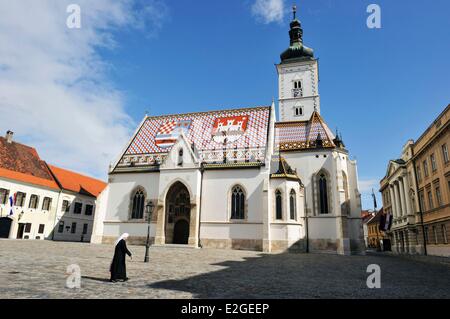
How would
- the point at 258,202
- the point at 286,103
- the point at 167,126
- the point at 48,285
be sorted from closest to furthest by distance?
the point at 48,285 < the point at 258,202 < the point at 167,126 < the point at 286,103

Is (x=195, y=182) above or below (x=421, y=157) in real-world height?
below

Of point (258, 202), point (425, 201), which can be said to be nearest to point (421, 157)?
point (425, 201)

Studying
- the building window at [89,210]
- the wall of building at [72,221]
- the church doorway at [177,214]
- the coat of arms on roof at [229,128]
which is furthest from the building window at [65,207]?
the coat of arms on roof at [229,128]

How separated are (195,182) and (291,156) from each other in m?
10.9

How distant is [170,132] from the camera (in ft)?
121

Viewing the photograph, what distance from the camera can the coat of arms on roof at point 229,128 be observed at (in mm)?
34406

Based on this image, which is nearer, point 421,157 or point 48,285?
point 48,285

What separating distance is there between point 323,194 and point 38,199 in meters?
33.1

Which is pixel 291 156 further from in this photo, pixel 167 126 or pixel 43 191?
pixel 43 191

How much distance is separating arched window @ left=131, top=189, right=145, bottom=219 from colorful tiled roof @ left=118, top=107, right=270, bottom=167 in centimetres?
344

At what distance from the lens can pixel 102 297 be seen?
22.0 ft

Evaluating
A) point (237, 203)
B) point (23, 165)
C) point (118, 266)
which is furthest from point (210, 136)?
point (118, 266)

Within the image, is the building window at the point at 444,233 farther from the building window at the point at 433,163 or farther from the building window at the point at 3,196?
the building window at the point at 3,196

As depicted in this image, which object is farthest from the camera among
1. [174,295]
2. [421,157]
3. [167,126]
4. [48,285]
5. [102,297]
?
→ [167,126]
